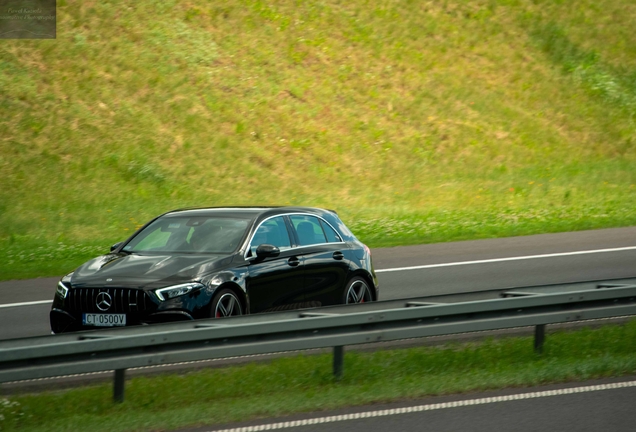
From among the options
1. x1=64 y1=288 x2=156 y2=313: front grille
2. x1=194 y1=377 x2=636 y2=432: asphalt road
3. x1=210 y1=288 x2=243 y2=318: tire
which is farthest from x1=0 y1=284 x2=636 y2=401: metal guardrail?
x1=64 y1=288 x2=156 y2=313: front grille

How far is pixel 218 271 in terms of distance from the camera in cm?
1027

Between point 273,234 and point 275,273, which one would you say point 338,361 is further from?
point 273,234

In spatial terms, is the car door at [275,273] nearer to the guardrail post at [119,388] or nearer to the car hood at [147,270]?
the car hood at [147,270]

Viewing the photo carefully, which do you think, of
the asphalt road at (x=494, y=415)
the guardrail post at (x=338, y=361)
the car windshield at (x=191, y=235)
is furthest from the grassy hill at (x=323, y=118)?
the asphalt road at (x=494, y=415)

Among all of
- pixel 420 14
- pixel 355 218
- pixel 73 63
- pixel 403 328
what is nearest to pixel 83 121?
pixel 73 63

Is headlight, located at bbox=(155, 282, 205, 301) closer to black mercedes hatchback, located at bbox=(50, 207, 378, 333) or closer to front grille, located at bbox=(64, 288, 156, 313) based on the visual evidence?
black mercedes hatchback, located at bbox=(50, 207, 378, 333)

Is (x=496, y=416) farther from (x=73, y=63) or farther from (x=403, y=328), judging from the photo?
(x=73, y=63)

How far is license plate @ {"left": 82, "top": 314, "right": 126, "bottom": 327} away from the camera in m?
9.83

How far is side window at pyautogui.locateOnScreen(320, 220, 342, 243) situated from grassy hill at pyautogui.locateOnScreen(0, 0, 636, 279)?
9.42 metres

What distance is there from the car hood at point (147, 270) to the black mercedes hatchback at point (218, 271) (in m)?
0.01

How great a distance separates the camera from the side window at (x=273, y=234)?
11.2 m

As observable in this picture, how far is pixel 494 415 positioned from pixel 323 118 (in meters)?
25.5

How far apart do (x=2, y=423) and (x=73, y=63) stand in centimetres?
2478

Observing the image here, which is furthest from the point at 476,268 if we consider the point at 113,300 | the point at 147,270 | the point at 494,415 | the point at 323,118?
the point at 323,118
